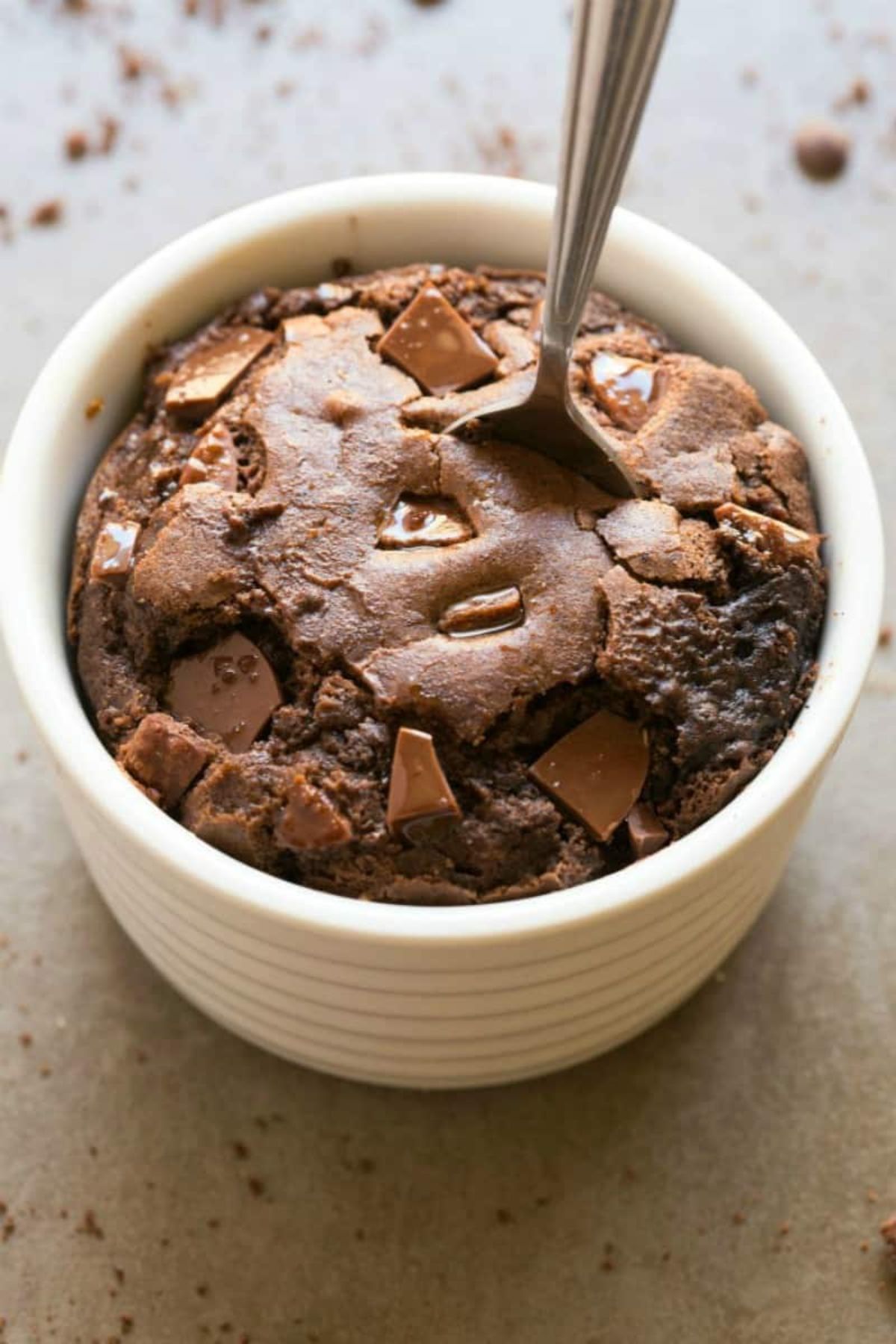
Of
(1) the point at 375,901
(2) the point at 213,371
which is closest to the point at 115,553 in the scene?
(2) the point at 213,371

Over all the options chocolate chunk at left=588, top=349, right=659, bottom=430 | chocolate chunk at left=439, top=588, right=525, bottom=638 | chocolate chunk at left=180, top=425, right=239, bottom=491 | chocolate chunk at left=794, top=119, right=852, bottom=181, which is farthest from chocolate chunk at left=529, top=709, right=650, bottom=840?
chocolate chunk at left=794, top=119, right=852, bottom=181

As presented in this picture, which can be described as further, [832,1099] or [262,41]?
[262,41]

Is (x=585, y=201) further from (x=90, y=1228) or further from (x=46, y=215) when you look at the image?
(x=46, y=215)

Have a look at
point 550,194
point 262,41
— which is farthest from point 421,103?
point 550,194

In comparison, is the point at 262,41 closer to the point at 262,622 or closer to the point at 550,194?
the point at 550,194

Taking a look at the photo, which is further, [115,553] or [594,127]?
[115,553]

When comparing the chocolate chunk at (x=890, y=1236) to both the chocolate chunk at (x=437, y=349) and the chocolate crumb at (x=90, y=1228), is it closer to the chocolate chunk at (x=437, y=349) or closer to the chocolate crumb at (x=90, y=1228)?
the chocolate crumb at (x=90, y=1228)
